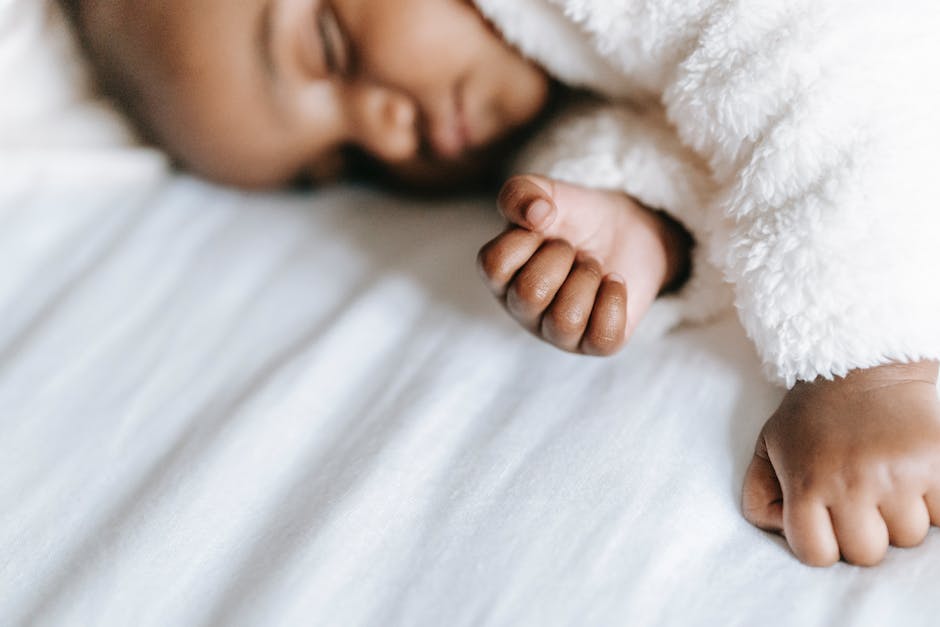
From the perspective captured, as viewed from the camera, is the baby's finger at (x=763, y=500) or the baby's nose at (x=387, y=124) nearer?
the baby's finger at (x=763, y=500)

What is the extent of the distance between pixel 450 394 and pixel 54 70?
559mm

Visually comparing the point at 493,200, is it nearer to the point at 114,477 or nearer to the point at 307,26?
the point at 307,26

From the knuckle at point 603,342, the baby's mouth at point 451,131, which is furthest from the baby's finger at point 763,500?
the baby's mouth at point 451,131

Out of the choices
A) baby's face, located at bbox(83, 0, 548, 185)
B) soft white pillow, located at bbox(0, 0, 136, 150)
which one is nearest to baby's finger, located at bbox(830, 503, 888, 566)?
baby's face, located at bbox(83, 0, 548, 185)

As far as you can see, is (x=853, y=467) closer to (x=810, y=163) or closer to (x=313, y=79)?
(x=810, y=163)

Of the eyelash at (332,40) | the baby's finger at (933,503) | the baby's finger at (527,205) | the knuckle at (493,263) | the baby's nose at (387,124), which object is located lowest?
the baby's nose at (387,124)

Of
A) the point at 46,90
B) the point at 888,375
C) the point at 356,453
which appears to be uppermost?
the point at 888,375

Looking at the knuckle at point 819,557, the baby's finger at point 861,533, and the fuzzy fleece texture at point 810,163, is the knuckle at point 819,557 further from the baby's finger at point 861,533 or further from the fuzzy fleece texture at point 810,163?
the fuzzy fleece texture at point 810,163

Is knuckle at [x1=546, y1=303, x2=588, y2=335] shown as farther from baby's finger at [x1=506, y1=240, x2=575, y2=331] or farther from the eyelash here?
the eyelash

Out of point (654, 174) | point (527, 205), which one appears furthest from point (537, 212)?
point (654, 174)

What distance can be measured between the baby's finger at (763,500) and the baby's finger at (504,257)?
0.21 metres

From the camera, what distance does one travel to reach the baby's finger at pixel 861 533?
0.47 metres

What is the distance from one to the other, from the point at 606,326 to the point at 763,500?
0.15 meters

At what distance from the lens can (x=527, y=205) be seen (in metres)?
0.60
